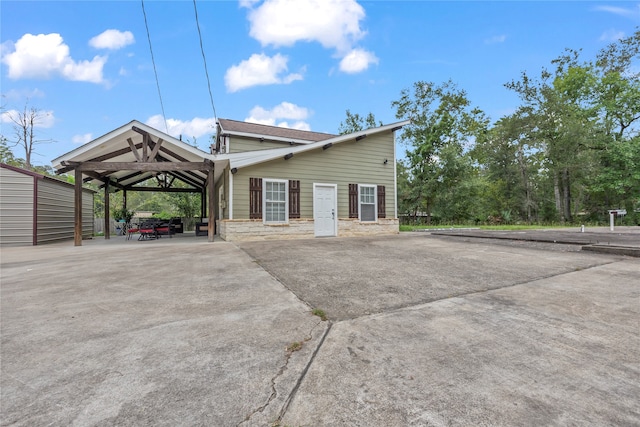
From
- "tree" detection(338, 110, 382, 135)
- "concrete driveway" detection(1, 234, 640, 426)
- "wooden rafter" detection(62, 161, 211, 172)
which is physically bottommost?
"concrete driveway" detection(1, 234, 640, 426)

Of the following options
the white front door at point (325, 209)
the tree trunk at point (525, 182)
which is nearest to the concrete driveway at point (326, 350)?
the white front door at point (325, 209)

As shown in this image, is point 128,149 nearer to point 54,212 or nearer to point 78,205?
point 78,205

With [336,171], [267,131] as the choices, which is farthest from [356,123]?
[336,171]

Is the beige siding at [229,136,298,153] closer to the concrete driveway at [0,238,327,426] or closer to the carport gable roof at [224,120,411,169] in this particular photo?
the carport gable roof at [224,120,411,169]

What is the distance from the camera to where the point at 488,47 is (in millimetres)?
13391

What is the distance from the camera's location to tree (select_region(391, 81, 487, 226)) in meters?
18.2

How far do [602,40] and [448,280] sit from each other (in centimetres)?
3251

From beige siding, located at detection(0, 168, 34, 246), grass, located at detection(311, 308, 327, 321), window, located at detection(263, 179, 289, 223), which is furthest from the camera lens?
window, located at detection(263, 179, 289, 223)

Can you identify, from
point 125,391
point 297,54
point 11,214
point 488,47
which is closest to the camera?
point 125,391

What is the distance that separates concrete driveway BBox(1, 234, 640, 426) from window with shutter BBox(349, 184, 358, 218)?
6.67 metres

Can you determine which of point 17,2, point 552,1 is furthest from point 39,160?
point 552,1

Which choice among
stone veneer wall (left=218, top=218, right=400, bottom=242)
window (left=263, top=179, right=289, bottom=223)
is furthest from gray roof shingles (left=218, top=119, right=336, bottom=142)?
stone veneer wall (left=218, top=218, right=400, bottom=242)

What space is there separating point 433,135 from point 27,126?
97.7 feet

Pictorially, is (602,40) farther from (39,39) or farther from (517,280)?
(39,39)
